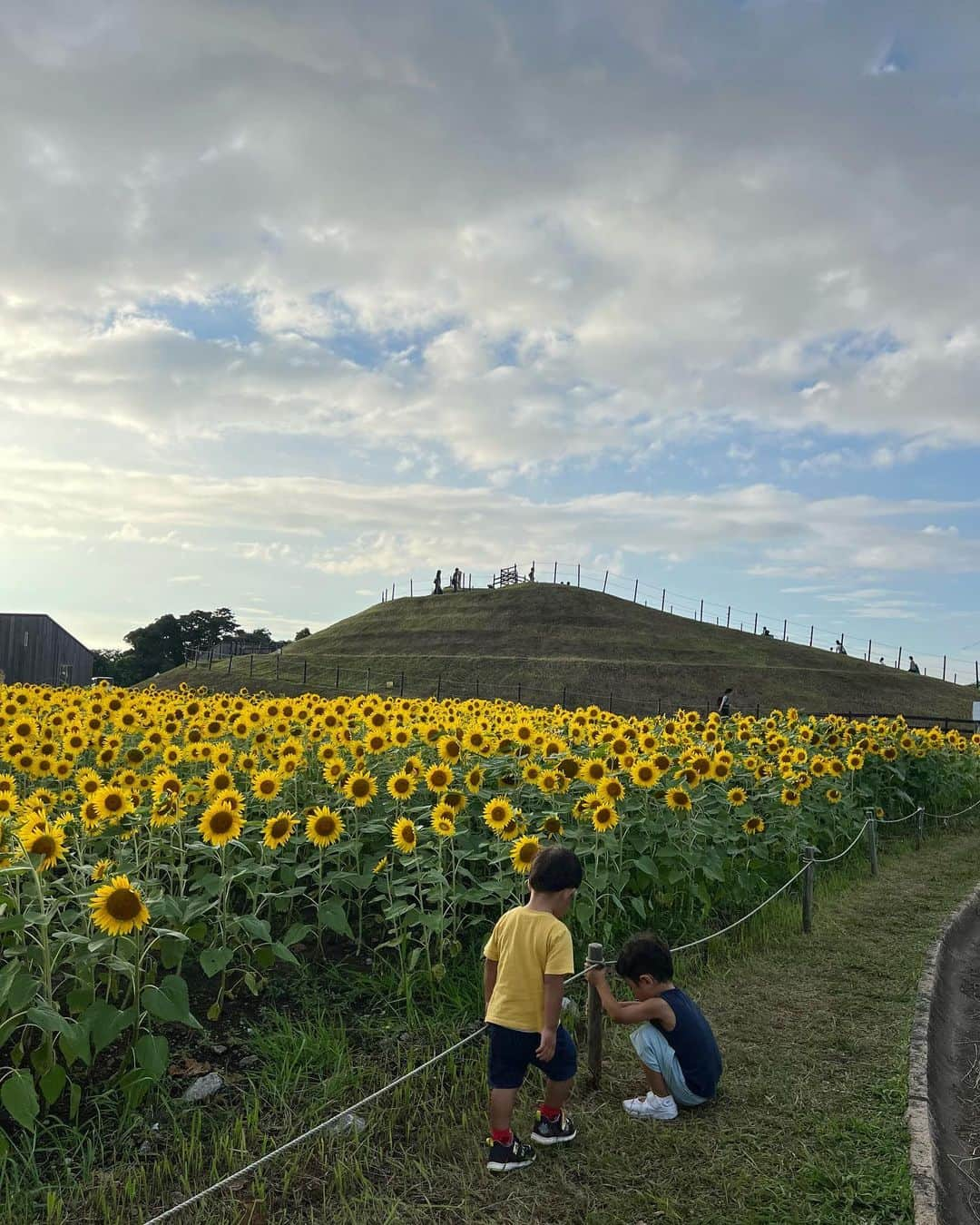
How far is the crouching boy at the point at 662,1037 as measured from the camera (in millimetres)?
4641

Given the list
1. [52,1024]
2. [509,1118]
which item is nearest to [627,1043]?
[509,1118]

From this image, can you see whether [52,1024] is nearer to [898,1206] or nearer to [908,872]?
[898,1206]

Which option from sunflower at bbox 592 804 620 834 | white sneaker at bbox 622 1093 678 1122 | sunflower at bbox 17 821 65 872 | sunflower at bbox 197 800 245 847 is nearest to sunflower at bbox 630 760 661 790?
sunflower at bbox 592 804 620 834

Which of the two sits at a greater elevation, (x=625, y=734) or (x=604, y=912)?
(x=625, y=734)

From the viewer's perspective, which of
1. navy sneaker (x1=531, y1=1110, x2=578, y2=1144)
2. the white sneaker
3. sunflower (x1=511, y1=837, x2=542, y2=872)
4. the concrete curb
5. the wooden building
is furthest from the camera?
the wooden building

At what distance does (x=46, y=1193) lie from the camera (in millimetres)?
3666

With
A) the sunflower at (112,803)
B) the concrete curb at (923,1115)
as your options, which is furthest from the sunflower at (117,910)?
the concrete curb at (923,1115)

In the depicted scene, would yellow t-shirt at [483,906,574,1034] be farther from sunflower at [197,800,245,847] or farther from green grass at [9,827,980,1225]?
sunflower at [197,800,245,847]

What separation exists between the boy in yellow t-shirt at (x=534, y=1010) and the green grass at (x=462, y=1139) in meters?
0.14

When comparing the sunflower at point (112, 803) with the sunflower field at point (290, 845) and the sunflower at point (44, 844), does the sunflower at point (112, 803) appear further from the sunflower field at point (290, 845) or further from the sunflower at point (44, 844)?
the sunflower at point (44, 844)

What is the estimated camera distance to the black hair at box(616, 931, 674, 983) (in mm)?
4766

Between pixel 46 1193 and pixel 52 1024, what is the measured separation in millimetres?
608

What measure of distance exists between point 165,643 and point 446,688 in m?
41.8

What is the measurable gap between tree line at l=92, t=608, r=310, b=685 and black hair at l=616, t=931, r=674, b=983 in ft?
246
